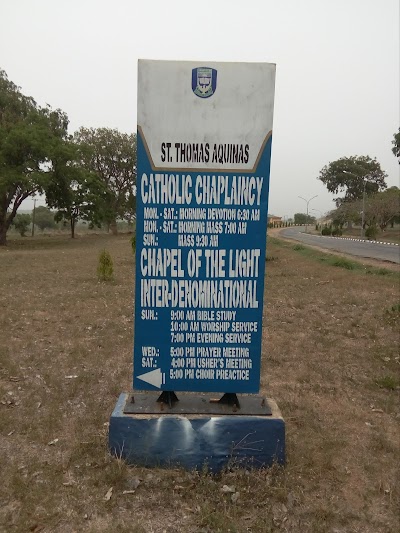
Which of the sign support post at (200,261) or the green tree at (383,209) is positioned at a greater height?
the green tree at (383,209)

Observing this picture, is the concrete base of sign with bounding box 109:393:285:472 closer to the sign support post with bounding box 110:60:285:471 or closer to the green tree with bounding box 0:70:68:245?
the sign support post with bounding box 110:60:285:471

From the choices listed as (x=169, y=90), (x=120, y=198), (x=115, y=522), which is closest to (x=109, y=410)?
(x=115, y=522)

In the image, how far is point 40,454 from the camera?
3.25 metres

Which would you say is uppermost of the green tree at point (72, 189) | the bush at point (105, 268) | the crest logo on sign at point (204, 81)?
the green tree at point (72, 189)

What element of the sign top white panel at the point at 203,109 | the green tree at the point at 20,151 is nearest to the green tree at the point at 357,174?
the green tree at the point at 20,151

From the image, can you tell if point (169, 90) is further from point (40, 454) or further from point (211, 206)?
point (40, 454)

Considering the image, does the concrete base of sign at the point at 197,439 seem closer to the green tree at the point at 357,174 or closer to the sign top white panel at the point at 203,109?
the sign top white panel at the point at 203,109

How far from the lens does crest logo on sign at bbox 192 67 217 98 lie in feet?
9.35

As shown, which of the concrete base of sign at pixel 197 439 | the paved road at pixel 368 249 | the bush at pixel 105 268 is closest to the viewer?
the concrete base of sign at pixel 197 439

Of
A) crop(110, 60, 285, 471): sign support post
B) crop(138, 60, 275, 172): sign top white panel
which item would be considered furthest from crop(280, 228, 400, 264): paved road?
crop(138, 60, 275, 172): sign top white panel

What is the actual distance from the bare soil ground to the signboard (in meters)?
0.71

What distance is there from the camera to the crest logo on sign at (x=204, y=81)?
2.85 metres

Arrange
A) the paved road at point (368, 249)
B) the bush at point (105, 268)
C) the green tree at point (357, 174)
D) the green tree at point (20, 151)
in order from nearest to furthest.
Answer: the bush at point (105, 268) → the paved road at point (368, 249) → the green tree at point (20, 151) → the green tree at point (357, 174)

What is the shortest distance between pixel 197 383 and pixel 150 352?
424 millimetres
